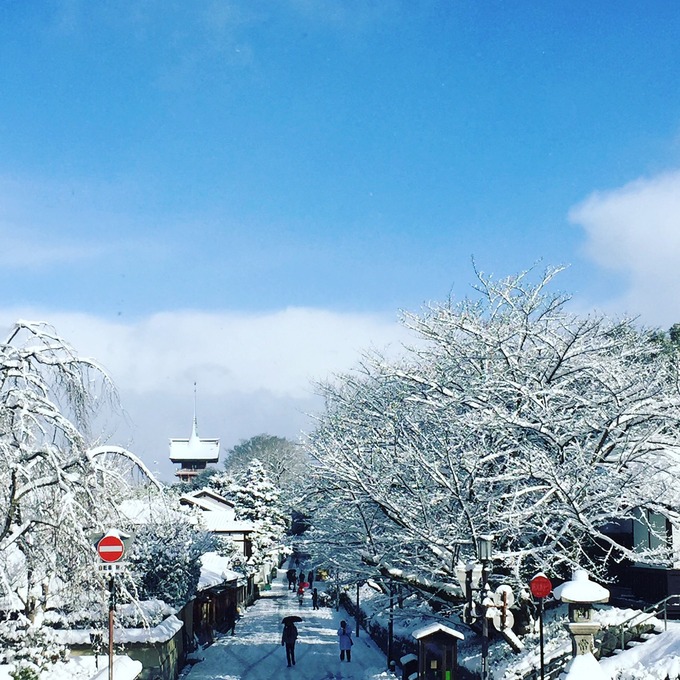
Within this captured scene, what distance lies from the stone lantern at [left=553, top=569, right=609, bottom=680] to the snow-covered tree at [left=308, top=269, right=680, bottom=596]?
4818 millimetres

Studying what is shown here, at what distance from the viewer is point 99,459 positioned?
1112cm

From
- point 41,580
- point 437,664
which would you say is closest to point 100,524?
point 41,580

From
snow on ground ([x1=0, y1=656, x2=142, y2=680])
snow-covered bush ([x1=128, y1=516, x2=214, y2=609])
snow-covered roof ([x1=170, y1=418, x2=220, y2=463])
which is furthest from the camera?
snow-covered roof ([x1=170, y1=418, x2=220, y2=463])

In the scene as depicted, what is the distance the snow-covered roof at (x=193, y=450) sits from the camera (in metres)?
110

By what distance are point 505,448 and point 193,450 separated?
93.4 metres

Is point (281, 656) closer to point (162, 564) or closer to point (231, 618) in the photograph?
point (162, 564)

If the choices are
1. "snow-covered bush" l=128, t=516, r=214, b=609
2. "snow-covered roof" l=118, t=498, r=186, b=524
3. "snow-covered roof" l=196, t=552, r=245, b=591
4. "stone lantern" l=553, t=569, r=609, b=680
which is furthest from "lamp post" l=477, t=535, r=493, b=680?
"snow-covered roof" l=196, t=552, r=245, b=591

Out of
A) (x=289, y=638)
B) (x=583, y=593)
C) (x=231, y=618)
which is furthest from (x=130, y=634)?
(x=231, y=618)

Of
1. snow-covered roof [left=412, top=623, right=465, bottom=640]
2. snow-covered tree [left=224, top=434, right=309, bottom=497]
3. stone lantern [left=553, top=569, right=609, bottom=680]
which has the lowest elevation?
snow-covered roof [left=412, top=623, right=465, bottom=640]

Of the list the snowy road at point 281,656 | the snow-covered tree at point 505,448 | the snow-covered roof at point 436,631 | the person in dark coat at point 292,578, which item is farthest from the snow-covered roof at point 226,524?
the snow-covered roof at point 436,631

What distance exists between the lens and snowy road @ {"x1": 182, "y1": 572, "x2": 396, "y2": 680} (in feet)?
81.5

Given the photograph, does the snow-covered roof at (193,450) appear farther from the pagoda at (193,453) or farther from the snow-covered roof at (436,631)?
the snow-covered roof at (436,631)

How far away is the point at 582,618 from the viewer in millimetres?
13195

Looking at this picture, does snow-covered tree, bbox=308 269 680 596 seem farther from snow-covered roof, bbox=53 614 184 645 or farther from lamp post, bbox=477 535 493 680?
snow-covered roof, bbox=53 614 184 645
